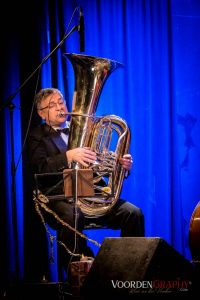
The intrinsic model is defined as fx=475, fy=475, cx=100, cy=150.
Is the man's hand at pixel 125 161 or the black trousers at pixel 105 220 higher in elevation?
the man's hand at pixel 125 161

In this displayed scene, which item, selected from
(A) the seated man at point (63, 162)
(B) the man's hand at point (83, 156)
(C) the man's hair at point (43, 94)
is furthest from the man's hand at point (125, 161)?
(C) the man's hair at point (43, 94)

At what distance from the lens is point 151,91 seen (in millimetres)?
4840

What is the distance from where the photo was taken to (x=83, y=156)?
11.8 ft

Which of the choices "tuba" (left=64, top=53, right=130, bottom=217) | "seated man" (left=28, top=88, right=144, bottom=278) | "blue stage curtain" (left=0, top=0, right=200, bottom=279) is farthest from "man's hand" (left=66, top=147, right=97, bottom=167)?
"blue stage curtain" (left=0, top=0, right=200, bottom=279)

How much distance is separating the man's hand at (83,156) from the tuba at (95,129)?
0.11 meters

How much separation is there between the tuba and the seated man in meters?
0.09

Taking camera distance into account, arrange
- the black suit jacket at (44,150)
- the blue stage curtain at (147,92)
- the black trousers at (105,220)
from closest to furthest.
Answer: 1. the black trousers at (105,220)
2. the black suit jacket at (44,150)
3. the blue stage curtain at (147,92)

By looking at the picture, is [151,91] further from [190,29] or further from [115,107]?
[190,29]

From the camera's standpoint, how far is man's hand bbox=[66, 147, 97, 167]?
11.8 ft

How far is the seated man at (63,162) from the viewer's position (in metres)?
3.66

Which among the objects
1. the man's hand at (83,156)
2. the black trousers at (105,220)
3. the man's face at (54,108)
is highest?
the man's face at (54,108)

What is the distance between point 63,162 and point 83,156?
0.25 m

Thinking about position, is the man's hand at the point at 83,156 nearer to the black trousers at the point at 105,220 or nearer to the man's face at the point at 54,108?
the black trousers at the point at 105,220

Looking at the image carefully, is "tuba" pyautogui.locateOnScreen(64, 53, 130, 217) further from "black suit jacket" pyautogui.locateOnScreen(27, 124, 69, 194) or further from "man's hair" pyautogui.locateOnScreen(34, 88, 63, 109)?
"man's hair" pyautogui.locateOnScreen(34, 88, 63, 109)
